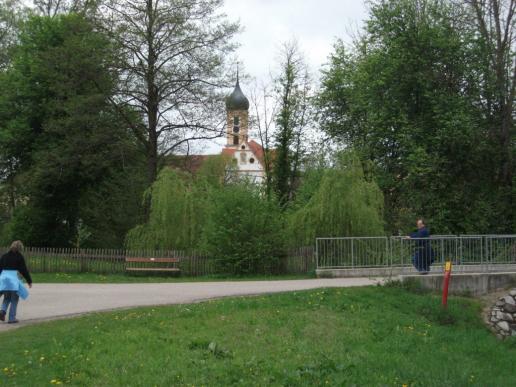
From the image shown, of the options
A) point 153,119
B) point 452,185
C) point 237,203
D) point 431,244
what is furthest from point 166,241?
point 452,185

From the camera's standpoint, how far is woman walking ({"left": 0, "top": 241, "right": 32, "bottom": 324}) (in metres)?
13.1

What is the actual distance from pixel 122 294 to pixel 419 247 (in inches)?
357

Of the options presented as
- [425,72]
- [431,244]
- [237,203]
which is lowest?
[431,244]

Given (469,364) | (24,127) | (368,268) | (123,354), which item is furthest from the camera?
(24,127)

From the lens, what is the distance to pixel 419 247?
63.3ft

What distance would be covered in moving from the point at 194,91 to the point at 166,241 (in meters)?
8.23

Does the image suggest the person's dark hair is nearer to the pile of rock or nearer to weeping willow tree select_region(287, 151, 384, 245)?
the pile of rock

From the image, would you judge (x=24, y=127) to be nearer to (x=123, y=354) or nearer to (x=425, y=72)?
(x=425, y=72)

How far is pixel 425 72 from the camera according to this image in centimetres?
3209

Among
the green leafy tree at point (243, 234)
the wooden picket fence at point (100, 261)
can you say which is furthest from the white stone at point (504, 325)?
the wooden picket fence at point (100, 261)

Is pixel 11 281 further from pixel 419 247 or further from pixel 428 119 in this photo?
pixel 428 119

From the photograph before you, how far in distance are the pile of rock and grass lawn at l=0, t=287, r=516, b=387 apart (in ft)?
3.20

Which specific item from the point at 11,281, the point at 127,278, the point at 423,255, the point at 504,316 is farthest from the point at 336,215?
the point at 11,281

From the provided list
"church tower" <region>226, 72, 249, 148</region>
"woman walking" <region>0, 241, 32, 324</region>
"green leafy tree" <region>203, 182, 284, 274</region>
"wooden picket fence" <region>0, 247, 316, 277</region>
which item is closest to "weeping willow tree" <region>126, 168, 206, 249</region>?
"wooden picket fence" <region>0, 247, 316, 277</region>
